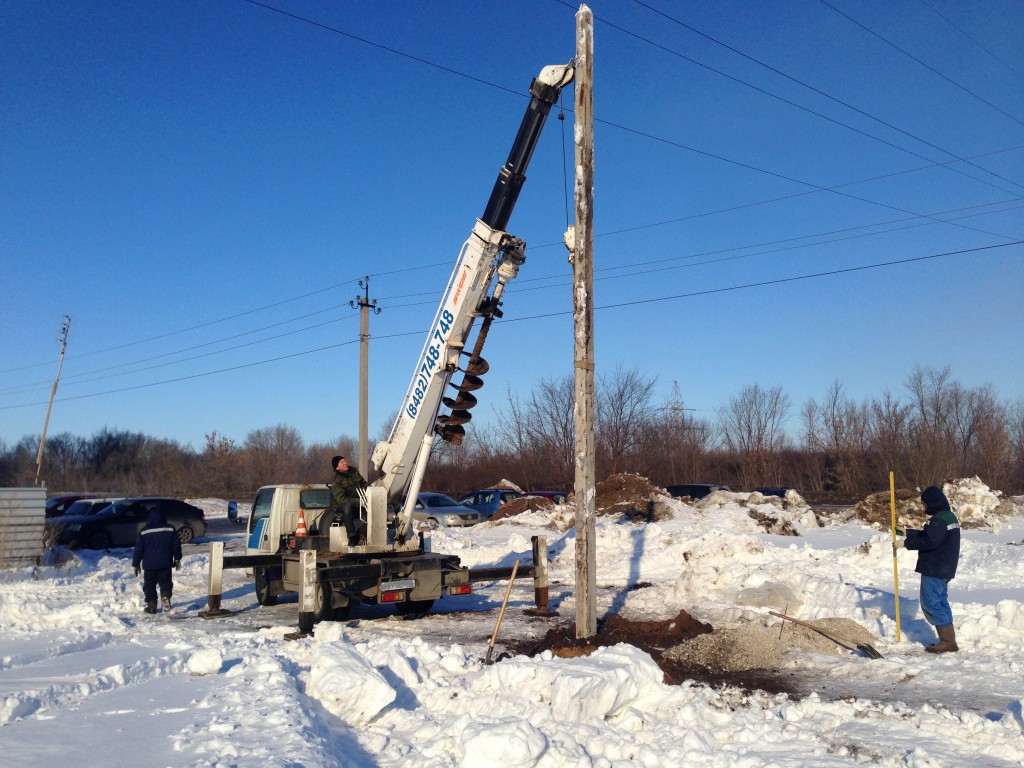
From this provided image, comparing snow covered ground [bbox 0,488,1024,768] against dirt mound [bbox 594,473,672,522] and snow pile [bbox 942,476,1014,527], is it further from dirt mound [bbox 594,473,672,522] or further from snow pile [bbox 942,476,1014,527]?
snow pile [bbox 942,476,1014,527]

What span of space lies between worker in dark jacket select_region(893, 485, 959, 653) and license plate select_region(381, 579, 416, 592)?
6.45 meters

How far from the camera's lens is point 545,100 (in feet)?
35.4

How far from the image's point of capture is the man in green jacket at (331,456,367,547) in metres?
11.6

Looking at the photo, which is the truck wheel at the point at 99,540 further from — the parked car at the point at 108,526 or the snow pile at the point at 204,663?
the snow pile at the point at 204,663

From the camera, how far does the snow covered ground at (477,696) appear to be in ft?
18.6

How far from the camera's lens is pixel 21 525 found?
56.1 feet

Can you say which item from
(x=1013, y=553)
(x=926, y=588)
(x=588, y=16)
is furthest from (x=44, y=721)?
(x=1013, y=553)

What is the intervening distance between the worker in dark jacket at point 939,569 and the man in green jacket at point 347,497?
7.24 m

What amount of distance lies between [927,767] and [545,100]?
28.3ft

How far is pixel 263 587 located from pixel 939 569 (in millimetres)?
10306

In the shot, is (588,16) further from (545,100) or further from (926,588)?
(926,588)

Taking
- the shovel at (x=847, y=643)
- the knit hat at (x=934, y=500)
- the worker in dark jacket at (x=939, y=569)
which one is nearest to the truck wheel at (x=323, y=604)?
the shovel at (x=847, y=643)

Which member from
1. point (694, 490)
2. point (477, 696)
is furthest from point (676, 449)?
point (477, 696)

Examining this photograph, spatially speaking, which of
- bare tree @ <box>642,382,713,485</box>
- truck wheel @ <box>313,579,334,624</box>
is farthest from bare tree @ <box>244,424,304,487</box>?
truck wheel @ <box>313,579,334,624</box>
